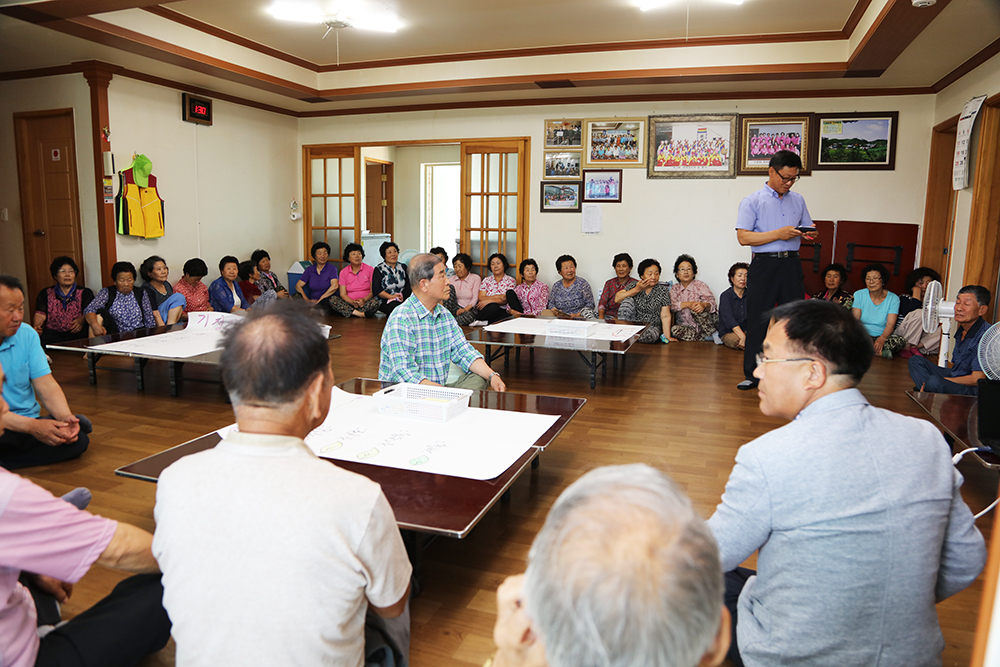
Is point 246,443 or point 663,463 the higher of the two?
point 246,443

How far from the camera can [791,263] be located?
14.6 ft

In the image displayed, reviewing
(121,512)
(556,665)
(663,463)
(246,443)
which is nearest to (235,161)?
(121,512)

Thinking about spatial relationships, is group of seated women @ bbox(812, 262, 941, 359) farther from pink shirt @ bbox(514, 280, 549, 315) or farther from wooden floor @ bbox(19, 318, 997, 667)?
pink shirt @ bbox(514, 280, 549, 315)

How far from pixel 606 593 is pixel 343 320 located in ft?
25.6

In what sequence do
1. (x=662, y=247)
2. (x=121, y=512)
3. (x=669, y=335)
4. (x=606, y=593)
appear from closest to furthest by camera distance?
(x=606, y=593) < (x=121, y=512) < (x=669, y=335) < (x=662, y=247)

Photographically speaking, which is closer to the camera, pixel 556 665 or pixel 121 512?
pixel 556 665

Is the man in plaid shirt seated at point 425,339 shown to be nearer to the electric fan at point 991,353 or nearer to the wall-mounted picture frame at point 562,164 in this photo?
the electric fan at point 991,353

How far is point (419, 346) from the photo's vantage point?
3.16 m

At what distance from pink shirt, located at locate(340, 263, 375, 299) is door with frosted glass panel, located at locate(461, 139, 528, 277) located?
1.31 metres

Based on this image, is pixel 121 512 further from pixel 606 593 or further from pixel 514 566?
pixel 606 593

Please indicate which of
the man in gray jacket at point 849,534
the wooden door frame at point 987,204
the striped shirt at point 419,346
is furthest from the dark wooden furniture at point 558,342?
the man in gray jacket at point 849,534

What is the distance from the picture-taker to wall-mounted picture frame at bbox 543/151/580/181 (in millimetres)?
7867

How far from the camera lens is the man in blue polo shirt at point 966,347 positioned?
12.4ft

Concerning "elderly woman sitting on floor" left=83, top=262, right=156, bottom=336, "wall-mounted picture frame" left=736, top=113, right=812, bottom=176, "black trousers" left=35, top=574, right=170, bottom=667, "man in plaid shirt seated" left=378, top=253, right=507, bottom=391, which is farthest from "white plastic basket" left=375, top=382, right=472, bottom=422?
"wall-mounted picture frame" left=736, top=113, right=812, bottom=176
